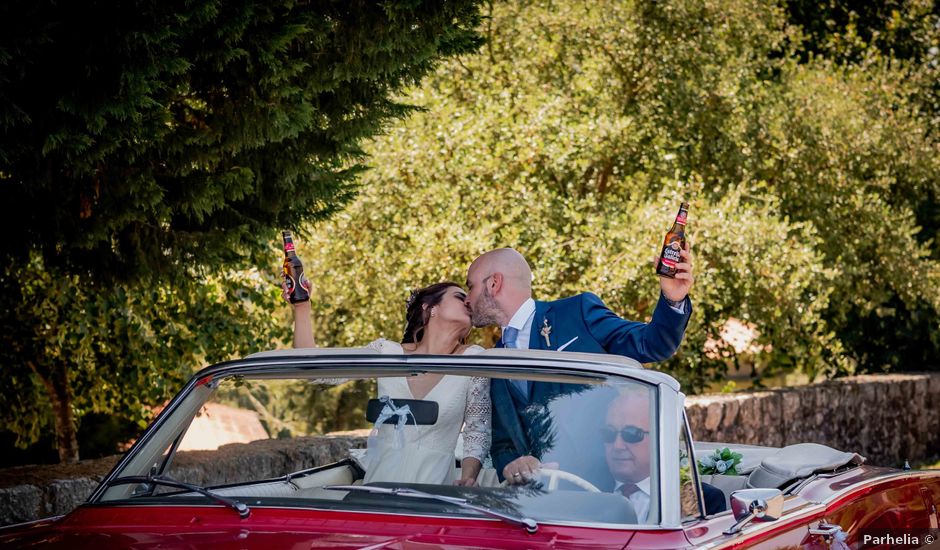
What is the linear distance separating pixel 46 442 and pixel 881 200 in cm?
1112

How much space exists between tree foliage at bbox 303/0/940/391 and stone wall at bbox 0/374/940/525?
30.0 inches

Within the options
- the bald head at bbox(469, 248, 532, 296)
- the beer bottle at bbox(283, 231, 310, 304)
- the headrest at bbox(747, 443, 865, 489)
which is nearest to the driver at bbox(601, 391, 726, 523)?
the headrest at bbox(747, 443, 865, 489)

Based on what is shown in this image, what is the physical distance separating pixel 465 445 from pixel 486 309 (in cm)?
125

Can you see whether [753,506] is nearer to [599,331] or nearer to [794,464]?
[794,464]

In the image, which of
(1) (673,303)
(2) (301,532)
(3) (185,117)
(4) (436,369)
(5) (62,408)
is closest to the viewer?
(2) (301,532)

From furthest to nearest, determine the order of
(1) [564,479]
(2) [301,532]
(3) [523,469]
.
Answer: (3) [523,469] → (1) [564,479] → (2) [301,532]

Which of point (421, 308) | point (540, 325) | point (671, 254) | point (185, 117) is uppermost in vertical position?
point (185, 117)

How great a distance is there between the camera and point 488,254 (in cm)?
537

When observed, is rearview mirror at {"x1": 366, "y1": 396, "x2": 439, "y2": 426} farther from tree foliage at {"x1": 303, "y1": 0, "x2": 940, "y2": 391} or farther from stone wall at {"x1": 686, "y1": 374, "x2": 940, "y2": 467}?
tree foliage at {"x1": 303, "y1": 0, "x2": 940, "y2": 391}

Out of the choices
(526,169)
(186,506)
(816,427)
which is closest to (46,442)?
(526,169)

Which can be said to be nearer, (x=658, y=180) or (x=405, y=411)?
(x=405, y=411)

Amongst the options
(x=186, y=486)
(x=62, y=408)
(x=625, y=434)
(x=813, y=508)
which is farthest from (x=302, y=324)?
(x=62, y=408)

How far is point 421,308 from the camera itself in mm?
5125

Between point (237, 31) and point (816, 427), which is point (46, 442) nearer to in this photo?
point (816, 427)
